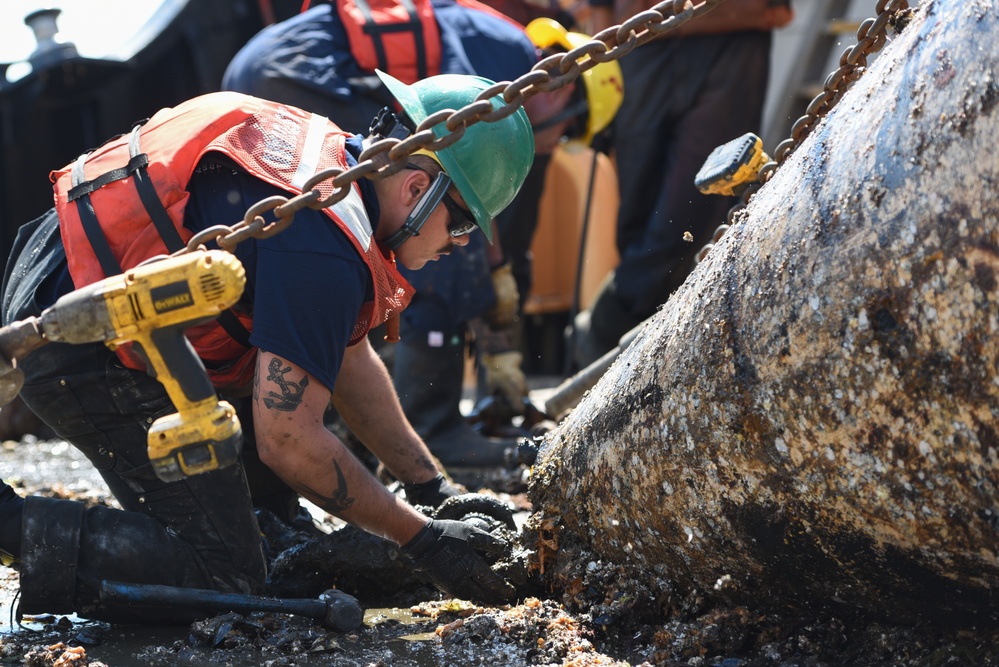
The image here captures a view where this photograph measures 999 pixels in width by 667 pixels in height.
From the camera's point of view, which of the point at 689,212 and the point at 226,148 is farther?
the point at 689,212

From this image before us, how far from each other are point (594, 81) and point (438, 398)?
5.28 feet

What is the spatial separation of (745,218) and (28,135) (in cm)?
473

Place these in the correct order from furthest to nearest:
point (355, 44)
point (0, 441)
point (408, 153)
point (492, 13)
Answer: point (0, 441) < point (492, 13) < point (355, 44) < point (408, 153)

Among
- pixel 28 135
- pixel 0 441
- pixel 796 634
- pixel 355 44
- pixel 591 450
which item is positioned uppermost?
pixel 355 44

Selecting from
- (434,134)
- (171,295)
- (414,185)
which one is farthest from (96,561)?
(434,134)

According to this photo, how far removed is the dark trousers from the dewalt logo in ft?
2.60

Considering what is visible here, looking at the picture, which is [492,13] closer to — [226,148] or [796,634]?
[226,148]

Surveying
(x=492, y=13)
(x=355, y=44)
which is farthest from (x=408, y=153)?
(x=492, y=13)

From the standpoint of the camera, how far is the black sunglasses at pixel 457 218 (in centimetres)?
262

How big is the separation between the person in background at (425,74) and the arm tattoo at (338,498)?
69.2 inches

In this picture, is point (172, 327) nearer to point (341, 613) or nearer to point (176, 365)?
point (176, 365)

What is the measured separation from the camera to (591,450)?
8.28 feet

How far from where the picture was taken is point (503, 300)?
15.0ft

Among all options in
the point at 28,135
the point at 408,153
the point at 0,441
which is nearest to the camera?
the point at 408,153
